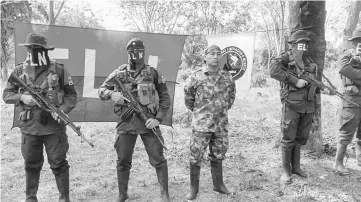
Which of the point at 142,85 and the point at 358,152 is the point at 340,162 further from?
the point at 142,85

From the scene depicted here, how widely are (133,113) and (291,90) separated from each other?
2249 mm

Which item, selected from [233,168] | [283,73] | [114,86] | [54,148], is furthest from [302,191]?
[54,148]

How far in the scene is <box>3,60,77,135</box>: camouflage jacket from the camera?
139 inches

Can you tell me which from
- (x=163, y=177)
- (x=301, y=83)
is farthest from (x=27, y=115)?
(x=301, y=83)

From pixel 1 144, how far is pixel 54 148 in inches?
147

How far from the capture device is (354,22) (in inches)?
388

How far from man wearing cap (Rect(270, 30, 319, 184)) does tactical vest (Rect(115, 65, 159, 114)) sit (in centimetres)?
172

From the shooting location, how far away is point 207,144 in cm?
395

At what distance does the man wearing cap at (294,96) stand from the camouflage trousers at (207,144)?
3.25 feet

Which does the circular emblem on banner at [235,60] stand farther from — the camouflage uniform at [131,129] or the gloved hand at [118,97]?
the gloved hand at [118,97]

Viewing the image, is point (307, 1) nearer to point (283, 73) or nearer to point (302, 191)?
point (283, 73)

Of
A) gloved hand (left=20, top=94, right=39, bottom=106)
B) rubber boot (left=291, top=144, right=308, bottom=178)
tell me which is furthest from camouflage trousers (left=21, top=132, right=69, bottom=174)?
rubber boot (left=291, top=144, right=308, bottom=178)

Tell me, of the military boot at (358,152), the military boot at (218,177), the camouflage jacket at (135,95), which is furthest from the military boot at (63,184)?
the military boot at (358,152)

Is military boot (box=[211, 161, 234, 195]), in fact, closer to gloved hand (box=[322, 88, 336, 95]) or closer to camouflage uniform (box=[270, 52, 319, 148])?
camouflage uniform (box=[270, 52, 319, 148])
